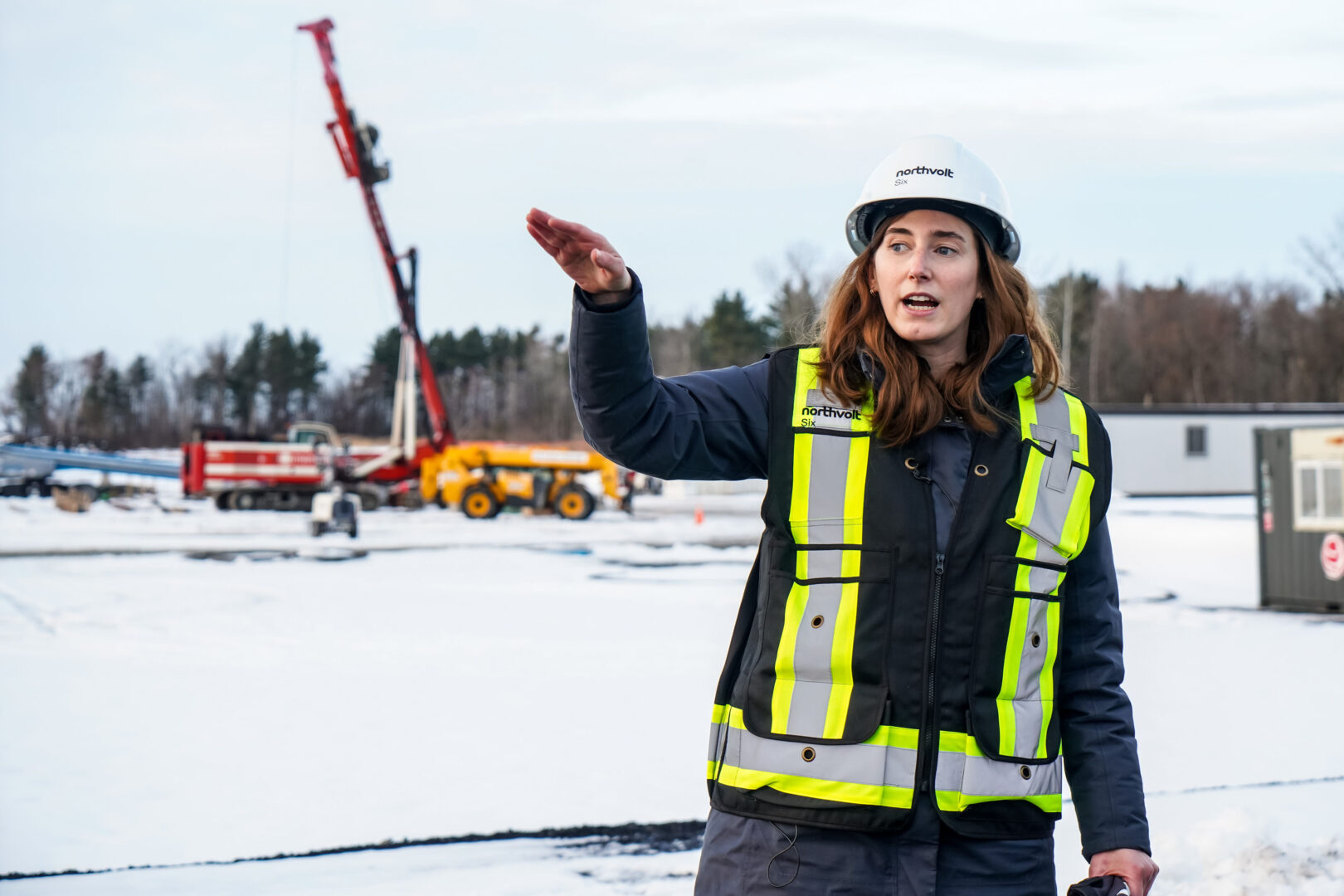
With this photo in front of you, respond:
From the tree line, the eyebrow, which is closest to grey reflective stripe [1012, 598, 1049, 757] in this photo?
the eyebrow

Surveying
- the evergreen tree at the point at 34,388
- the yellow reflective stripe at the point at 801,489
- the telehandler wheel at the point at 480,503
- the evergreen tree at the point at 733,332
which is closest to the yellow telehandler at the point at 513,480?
the telehandler wheel at the point at 480,503

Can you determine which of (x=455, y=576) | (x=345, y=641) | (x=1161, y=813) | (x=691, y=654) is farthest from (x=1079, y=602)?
(x=455, y=576)

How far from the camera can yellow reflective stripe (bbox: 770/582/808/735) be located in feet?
6.23

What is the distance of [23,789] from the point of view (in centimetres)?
564

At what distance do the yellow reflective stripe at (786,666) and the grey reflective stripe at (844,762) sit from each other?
0.03 m

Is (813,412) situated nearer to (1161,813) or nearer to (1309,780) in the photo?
(1161,813)

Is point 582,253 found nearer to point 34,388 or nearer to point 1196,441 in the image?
point 1196,441

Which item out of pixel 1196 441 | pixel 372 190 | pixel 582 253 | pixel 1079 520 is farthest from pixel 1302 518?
pixel 1196 441

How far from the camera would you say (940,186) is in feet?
6.98

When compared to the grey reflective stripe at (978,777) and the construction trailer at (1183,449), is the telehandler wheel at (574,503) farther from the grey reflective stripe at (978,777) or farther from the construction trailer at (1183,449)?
the grey reflective stripe at (978,777)

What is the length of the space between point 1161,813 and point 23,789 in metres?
5.05

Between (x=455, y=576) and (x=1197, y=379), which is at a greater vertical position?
(x=1197, y=379)

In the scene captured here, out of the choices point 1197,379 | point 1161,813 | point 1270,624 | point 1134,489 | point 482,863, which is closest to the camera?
point 482,863

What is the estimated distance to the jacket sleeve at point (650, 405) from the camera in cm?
191
